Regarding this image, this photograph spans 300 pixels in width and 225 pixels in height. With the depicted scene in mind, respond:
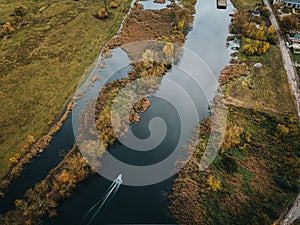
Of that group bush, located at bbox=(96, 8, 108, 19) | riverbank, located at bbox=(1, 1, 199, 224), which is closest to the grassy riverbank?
bush, located at bbox=(96, 8, 108, 19)

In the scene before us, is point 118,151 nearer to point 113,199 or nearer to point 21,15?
point 113,199

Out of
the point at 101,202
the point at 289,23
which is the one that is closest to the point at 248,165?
the point at 101,202

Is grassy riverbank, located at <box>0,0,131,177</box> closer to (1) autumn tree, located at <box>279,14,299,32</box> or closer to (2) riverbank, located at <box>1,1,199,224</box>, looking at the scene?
(2) riverbank, located at <box>1,1,199,224</box>

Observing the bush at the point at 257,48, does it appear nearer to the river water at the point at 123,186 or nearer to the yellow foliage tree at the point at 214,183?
the river water at the point at 123,186

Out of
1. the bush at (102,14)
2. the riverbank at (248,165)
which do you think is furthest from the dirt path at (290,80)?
the bush at (102,14)

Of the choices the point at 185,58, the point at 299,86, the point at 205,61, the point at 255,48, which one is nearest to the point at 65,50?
the point at 185,58

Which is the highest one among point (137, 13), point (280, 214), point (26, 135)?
point (137, 13)

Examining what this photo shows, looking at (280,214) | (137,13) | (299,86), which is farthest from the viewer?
(137,13)
